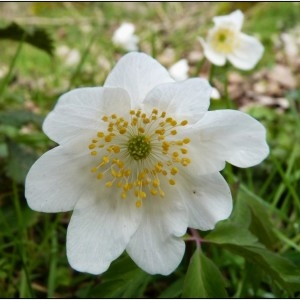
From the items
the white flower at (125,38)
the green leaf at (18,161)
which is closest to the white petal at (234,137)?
the green leaf at (18,161)

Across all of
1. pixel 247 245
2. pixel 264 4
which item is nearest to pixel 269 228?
pixel 247 245

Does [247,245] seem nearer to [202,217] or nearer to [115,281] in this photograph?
[202,217]

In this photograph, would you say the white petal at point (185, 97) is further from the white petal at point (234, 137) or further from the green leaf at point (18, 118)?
the green leaf at point (18, 118)

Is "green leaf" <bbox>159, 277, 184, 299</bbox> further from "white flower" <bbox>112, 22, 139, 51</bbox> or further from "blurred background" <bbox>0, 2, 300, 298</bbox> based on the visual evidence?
"white flower" <bbox>112, 22, 139, 51</bbox>

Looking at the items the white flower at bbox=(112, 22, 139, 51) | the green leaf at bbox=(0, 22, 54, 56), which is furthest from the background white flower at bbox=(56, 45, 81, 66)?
the green leaf at bbox=(0, 22, 54, 56)

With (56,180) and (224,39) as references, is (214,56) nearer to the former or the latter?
(224,39)
